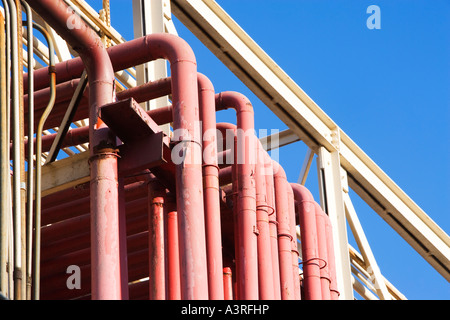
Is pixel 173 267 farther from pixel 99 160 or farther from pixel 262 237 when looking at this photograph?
pixel 99 160

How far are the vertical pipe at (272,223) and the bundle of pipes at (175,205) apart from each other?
0.02 m

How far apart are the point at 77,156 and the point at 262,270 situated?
2398 millimetres

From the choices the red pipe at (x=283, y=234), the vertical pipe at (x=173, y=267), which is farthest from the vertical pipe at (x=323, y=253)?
the vertical pipe at (x=173, y=267)

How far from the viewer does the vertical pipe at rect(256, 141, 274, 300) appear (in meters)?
10.9

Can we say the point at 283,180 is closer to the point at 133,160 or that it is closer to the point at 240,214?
the point at 240,214

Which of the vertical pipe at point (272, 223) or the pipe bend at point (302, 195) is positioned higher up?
the pipe bend at point (302, 195)

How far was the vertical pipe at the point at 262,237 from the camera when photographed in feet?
35.6

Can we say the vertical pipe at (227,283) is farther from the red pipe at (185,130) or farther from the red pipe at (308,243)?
the red pipe at (185,130)

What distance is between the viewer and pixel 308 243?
13.3 meters

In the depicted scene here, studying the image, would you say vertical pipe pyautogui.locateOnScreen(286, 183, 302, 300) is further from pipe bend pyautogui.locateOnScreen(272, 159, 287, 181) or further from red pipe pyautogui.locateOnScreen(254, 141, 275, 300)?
red pipe pyautogui.locateOnScreen(254, 141, 275, 300)

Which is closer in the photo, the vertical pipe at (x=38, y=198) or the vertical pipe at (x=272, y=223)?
the vertical pipe at (x=38, y=198)

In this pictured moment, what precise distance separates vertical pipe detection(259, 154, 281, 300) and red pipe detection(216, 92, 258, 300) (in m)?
0.58

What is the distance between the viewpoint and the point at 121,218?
9305mm

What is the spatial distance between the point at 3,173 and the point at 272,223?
4.24 meters
